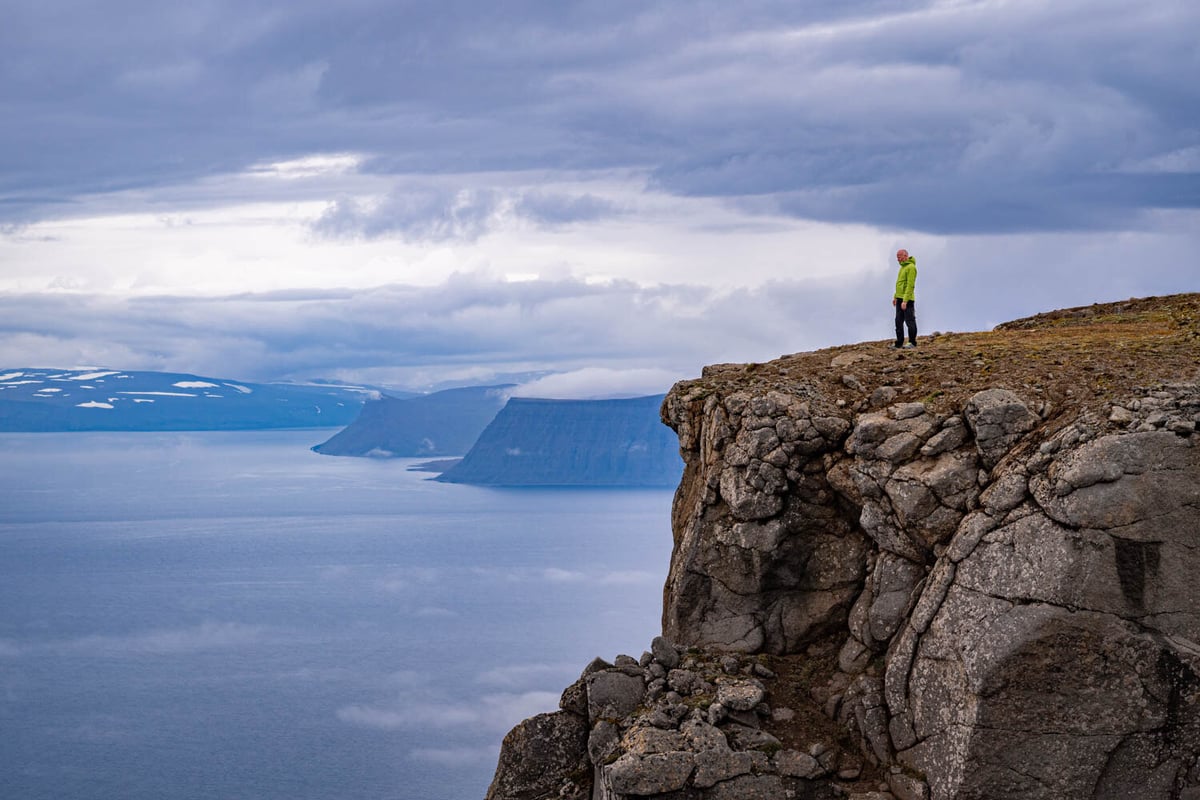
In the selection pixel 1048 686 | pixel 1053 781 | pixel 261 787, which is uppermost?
pixel 1048 686

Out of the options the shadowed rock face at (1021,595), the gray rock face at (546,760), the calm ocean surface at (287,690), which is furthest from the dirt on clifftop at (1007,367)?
the calm ocean surface at (287,690)

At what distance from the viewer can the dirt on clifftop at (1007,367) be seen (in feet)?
77.6

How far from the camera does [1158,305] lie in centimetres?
3888

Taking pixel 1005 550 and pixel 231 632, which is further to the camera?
pixel 231 632

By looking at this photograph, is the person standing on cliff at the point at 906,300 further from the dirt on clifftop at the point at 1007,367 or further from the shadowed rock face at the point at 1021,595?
the shadowed rock face at the point at 1021,595

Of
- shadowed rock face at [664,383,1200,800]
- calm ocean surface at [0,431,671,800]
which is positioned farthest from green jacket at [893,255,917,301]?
calm ocean surface at [0,431,671,800]

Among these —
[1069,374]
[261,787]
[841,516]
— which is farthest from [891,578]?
[261,787]

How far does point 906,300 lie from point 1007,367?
6.24m

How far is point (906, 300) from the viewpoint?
31.8 meters

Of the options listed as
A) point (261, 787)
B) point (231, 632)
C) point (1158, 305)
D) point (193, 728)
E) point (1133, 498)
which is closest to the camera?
point (1133, 498)

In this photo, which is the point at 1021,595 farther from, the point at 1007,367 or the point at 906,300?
→ the point at 906,300

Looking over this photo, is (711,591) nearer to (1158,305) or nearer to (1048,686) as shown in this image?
(1048,686)

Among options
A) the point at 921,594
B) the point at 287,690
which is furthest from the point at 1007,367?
the point at 287,690

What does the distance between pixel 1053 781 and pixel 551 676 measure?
134 meters
